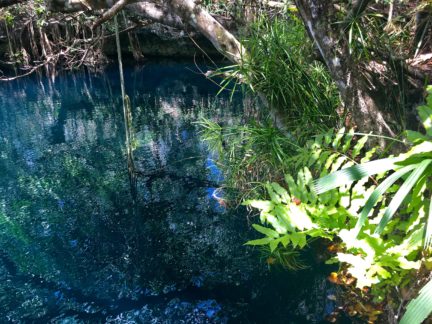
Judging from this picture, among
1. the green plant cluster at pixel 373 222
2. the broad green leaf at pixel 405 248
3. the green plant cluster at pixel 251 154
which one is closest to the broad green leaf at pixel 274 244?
the green plant cluster at pixel 373 222

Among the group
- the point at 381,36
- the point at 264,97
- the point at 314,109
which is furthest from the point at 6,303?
the point at 381,36

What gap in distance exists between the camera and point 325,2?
3.05 m

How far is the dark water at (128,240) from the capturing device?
11.7 feet

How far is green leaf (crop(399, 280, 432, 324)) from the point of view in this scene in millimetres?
1243

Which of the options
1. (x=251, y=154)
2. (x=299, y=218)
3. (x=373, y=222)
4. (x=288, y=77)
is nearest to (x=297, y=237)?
(x=299, y=218)

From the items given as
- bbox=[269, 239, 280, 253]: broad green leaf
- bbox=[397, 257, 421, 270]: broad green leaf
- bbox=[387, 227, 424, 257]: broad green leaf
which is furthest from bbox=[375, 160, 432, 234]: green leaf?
bbox=[269, 239, 280, 253]: broad green leaf

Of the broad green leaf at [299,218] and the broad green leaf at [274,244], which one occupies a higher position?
the broad green leaf at [299,218]

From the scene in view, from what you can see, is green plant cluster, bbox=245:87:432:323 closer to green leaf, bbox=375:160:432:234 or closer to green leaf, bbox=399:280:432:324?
green leaf, bbox=375:160:432:234

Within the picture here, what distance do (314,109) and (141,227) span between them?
2.32m

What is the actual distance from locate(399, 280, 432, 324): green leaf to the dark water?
2.14 metres

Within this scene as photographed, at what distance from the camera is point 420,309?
125 cm

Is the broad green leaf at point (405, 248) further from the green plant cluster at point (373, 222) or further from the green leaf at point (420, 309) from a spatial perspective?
the green leaf at point (420, 309)

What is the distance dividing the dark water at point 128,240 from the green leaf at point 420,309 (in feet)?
7.02

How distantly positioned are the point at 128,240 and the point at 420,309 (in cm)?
373
